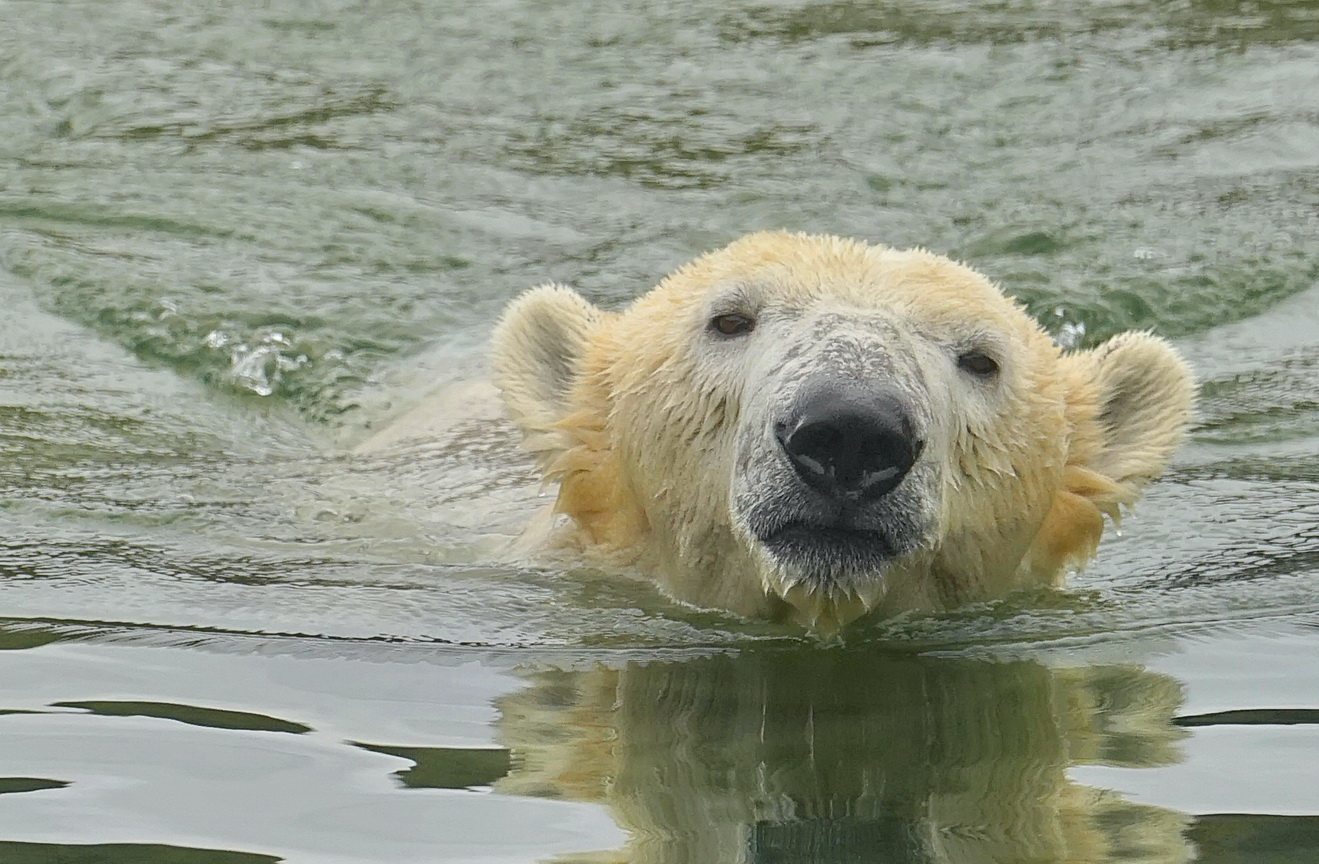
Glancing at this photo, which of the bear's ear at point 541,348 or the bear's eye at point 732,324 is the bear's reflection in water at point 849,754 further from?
the bear's ear at point 541,348

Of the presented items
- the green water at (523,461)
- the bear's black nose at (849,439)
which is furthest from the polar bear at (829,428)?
the green water at (523,461)

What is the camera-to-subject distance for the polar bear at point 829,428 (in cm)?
396

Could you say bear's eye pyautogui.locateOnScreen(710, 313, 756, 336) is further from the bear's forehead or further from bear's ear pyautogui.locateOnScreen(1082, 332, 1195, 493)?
bear's ear pyautogui.locateOnScreen(1082, 332, 1195, 493)

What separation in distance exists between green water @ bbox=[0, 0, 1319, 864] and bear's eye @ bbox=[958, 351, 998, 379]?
0.61 m

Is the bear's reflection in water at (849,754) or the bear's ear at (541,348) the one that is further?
the bear's ear at (541,348)

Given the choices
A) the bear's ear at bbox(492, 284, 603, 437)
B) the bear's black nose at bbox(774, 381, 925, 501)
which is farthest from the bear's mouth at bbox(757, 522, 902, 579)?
the bear's ear at bbox(492, 284, 603, 437)

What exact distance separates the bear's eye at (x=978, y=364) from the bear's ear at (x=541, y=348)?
Result: 111cm

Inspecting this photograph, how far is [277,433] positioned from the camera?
7.08 m

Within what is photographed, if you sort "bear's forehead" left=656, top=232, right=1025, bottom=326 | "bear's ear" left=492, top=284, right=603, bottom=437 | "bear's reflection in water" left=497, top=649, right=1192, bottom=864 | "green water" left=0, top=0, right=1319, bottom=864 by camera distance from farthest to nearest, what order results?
1. "bear's ear" left=492, top=284, right=603, bottom=437
2. "bear's forehead" left=656, top=232, right=1025, bottom=326
3. "green water" left=0, top=0, right=1319, bottom=864
4. "bear's reflection in water" left=497, top=649, right=1192, bottom=864

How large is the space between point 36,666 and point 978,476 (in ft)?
6.97

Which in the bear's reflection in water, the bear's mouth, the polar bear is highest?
the polar bear

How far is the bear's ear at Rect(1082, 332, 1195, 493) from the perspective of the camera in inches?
190

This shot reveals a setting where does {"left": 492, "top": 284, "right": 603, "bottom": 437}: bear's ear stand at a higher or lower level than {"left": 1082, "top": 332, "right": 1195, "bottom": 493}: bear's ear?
higher

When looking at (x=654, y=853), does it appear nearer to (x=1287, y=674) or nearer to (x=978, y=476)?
(x=978, y=476)
